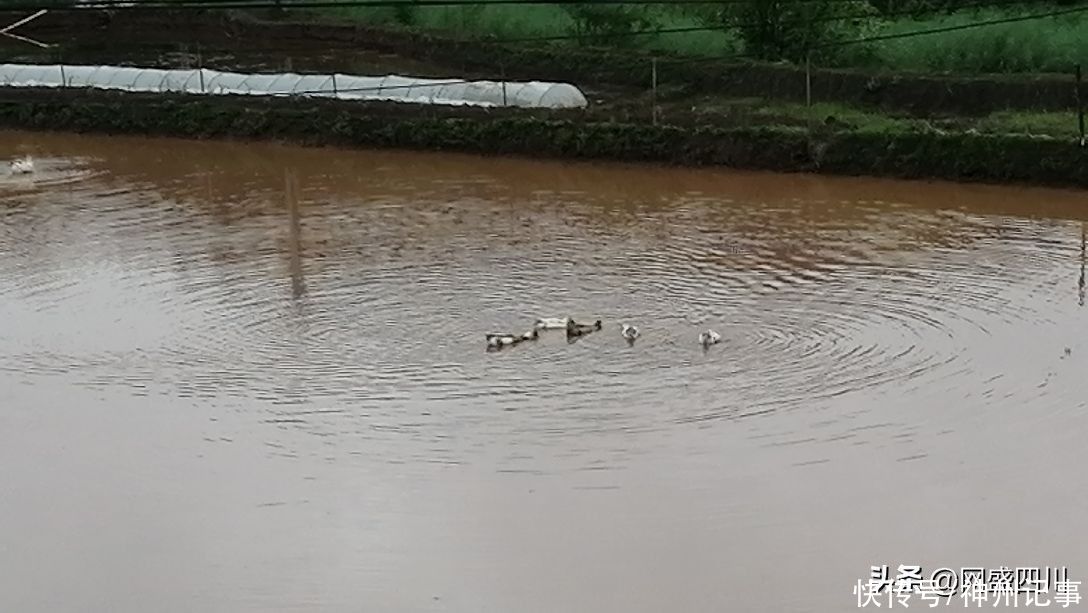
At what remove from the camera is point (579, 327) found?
886 cm

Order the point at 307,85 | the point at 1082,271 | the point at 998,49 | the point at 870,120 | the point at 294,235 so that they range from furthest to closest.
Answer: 1. the point at 307,85
2. the point at 998,49
3. the point at 870,120
4. the point at 294,235
5. the point at 1082,271

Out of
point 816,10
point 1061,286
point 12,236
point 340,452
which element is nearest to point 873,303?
point 1061,286

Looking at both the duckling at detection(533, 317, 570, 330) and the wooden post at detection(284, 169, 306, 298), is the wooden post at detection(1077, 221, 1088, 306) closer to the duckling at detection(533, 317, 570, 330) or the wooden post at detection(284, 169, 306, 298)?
the duckling at detection(533, 317, 570, 330)

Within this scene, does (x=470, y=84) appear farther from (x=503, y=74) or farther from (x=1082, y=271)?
(x=1082, y=271)

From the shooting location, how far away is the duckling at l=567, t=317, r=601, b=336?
8797mm

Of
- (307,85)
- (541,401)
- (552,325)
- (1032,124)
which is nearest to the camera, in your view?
(541,401)

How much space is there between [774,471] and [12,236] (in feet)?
24.1

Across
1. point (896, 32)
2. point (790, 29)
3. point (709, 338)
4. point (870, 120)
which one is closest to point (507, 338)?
point (709, 338)

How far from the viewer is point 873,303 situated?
9359 mm

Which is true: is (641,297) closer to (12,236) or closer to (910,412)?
(910,412)

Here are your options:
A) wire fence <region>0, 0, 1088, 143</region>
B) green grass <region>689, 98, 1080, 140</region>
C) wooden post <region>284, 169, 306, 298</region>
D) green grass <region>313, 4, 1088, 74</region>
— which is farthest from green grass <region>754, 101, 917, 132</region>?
wooden post <region>284, 169, 306, 298</region>

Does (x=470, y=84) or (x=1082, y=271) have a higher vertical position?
(x=470, y=84)

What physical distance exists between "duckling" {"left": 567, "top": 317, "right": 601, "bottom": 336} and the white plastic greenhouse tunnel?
6322 millimetres

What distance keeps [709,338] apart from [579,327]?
76 cm
